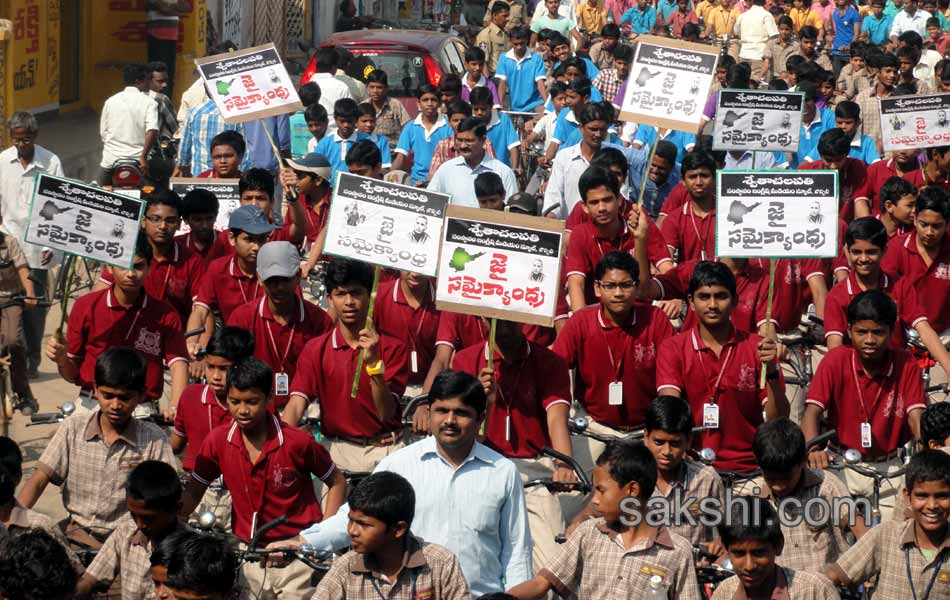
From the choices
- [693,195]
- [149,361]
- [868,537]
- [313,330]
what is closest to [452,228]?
[313,330]

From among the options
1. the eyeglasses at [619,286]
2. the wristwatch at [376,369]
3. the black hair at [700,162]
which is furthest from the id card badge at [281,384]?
the black hair at [700,162]

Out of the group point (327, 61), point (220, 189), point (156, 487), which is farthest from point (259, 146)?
point (156, 487)

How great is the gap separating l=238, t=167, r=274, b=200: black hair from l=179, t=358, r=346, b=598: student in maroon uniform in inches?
158

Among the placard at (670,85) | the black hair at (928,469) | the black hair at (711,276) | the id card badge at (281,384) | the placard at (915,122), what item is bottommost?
the id card badge at (281,384)

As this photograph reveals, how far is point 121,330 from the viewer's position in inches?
365

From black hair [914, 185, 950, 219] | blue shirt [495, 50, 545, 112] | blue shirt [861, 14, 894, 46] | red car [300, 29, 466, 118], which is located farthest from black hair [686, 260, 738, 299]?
blue shirt [861, 14, 894, 46]

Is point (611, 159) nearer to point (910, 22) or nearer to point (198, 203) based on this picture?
point (198, 203)

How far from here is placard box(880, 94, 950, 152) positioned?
1376cm

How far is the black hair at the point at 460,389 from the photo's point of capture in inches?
277

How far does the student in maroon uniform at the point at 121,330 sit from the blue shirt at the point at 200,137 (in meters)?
5.32

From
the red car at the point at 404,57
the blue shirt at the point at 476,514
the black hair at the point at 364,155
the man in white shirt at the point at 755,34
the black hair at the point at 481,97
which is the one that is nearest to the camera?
the blue shirt at the point at 476,514

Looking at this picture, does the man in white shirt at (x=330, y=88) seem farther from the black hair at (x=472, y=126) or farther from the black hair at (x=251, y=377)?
the black hair at (x=251, y=377)

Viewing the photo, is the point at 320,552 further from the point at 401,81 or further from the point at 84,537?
the point at 401,81

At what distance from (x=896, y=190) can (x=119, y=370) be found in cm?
641
